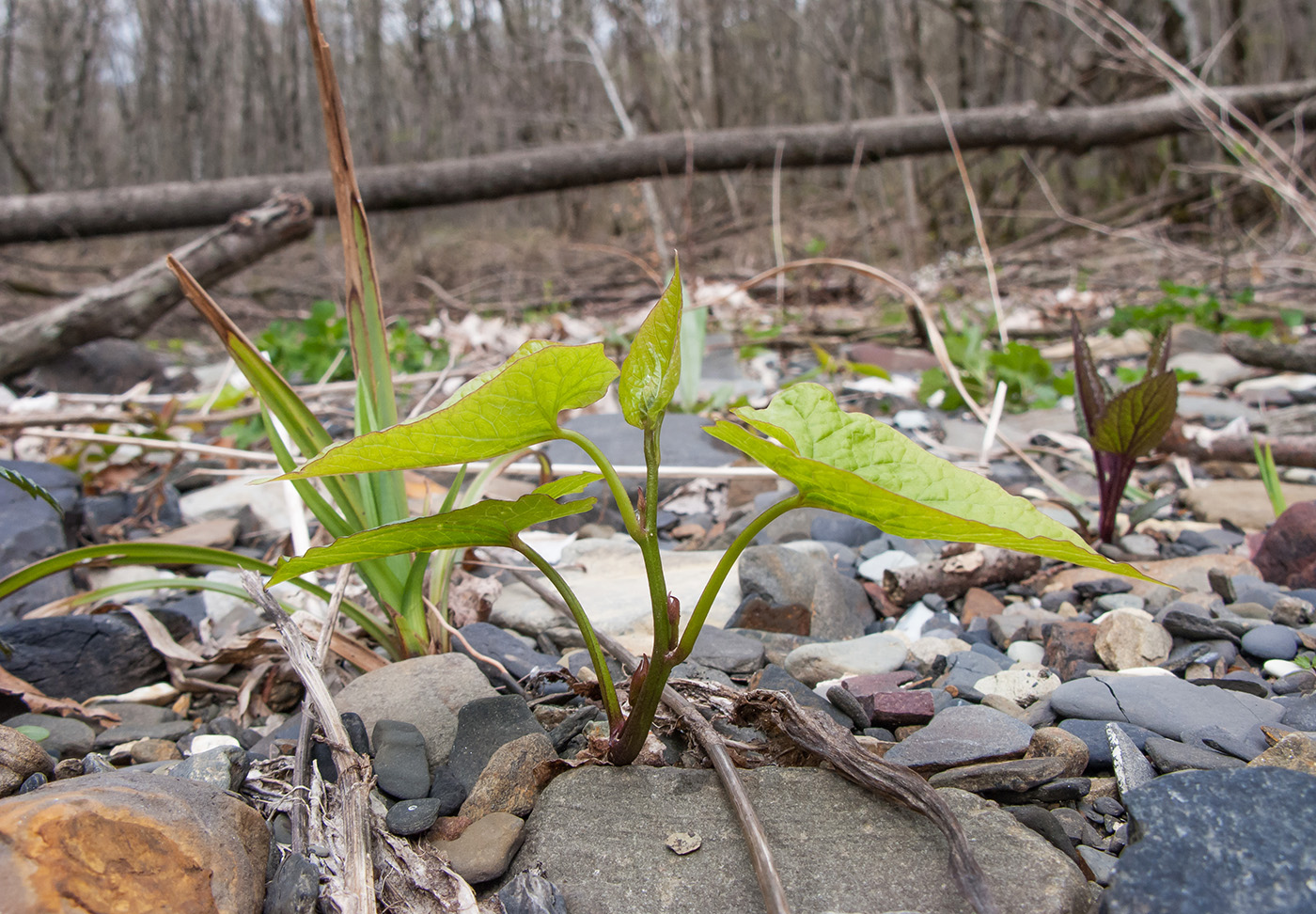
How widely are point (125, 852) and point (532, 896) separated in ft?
1.09

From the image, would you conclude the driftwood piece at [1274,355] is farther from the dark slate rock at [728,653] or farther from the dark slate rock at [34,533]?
the dark slate rock at [34,533]

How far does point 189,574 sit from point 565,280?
477 centimetres

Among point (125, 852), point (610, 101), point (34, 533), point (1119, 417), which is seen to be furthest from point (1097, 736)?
point (610, 101)

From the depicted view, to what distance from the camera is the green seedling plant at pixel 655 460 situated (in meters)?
0.62

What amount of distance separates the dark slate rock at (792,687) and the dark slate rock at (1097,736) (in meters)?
0.26

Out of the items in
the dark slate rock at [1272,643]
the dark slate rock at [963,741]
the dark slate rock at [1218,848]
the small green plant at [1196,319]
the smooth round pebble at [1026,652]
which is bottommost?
the smooth round pebble at [1026,652]

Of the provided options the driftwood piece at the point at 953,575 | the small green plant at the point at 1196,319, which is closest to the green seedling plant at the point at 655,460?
the driftwood piece at the point at 953,575

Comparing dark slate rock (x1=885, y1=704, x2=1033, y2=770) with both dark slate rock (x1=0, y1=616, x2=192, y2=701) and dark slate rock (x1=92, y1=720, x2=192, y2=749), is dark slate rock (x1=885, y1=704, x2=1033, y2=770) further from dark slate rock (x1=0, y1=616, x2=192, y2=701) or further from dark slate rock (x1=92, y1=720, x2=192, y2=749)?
dark slate rock (x1=0, y1=616, x2=192, y2=701)

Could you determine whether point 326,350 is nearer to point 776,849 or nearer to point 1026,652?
point 1026,652

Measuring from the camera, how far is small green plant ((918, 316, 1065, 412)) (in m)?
2.81

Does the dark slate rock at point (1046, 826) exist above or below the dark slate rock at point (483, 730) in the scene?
below

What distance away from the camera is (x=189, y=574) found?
1.83 metres

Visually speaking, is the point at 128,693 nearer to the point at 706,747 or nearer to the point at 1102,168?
the point at 706,747

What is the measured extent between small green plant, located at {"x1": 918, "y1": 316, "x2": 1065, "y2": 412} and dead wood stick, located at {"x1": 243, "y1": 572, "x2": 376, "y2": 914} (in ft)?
7.44
